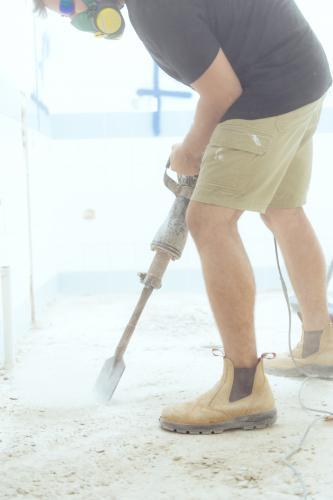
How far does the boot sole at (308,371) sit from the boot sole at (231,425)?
1.05 ft

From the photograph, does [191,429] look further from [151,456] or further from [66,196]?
[66,196]

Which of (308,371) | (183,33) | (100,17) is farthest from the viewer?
(308,371)

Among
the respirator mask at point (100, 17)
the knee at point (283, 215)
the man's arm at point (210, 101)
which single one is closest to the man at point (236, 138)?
the man's arm at point (210, 101)

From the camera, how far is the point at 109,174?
103 inches

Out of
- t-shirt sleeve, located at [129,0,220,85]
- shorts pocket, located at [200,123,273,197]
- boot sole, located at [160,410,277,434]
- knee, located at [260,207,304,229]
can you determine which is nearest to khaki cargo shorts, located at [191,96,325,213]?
shorts pocket, located at [200,123,273,197]

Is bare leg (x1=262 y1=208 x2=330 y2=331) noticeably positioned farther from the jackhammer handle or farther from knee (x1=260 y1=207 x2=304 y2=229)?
the jackhammer handle

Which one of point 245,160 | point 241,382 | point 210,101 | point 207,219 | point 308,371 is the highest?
point 210,101

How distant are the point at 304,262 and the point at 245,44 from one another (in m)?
0.54

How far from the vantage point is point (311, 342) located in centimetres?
141

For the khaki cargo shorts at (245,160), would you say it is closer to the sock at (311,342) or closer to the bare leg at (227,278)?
the bare leg at (227,278)

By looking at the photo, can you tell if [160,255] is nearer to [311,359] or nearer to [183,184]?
[183,184]

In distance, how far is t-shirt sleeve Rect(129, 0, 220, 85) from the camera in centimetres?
100

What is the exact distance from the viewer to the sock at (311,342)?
55.2 inches

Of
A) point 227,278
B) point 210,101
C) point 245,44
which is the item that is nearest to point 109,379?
point 227,278
